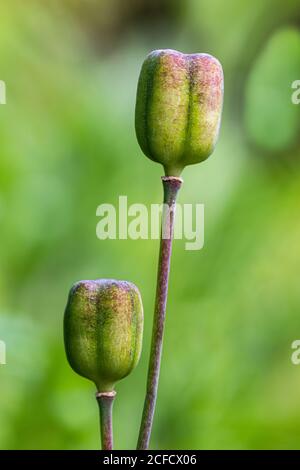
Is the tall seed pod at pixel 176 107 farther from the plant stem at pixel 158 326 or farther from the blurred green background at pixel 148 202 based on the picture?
the blurred green background at pixel 148 202

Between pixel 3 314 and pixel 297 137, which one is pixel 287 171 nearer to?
pixel 297 137

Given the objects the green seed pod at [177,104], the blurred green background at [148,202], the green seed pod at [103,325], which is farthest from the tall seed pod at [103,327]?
the blurred green background at [148,202]

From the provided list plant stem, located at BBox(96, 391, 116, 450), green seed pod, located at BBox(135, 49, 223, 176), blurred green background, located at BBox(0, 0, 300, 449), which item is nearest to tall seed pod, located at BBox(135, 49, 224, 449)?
green seed pod, located at BBox(135, 49, 223, 176)

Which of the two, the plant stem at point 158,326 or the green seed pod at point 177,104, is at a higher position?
the green seed pod at point 177,104

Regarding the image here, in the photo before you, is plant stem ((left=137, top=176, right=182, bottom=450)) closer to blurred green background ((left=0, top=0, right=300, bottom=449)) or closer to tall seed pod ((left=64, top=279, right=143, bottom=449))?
tall seed pod ((left=64, top=279, right=143, bottom=449))

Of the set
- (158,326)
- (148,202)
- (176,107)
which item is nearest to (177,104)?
(176,107)

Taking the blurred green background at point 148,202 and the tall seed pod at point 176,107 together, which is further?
the blurred green background at point 148,202

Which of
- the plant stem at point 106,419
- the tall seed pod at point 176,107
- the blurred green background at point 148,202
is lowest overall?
the plant stem at point 106,419
